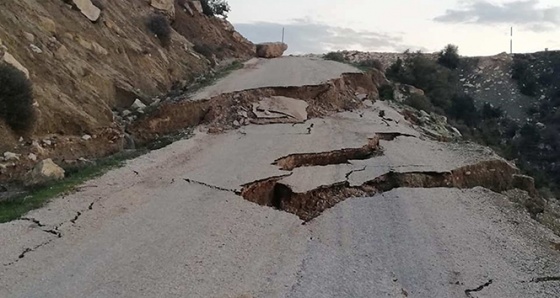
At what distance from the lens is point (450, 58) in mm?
48094

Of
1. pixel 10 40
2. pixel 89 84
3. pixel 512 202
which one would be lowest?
pixel 512 202

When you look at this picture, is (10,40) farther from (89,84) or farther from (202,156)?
(202,156)

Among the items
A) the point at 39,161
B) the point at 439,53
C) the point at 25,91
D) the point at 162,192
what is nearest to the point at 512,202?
the point at 162,192

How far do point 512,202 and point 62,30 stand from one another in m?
11.0

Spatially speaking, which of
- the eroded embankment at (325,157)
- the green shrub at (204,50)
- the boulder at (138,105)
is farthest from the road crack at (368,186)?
the green shrub at (204,50)

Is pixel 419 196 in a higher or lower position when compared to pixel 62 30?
lower

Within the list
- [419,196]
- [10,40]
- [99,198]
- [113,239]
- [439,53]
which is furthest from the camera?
[439,53]

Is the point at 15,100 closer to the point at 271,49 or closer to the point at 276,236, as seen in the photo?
the point at 276,236

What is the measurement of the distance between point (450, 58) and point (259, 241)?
4449cm

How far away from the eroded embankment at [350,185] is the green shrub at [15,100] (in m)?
3.95

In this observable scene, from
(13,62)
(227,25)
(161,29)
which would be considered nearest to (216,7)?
(227,25)

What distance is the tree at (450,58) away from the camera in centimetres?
4797

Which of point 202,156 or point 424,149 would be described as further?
point 424,149

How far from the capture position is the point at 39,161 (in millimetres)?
9289
